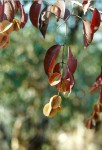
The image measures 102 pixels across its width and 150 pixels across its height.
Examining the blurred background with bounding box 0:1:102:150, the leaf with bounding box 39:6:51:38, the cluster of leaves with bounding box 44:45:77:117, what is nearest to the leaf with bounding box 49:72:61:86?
the cluster of leaves with bounding box 44:45:77:117

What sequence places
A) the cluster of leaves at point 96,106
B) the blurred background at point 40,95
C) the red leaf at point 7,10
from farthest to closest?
the blurred background at point 40,95, the cluster of leaves at point 96,106, the red leaf at point 7,10

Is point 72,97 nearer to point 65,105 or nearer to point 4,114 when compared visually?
point 65,105

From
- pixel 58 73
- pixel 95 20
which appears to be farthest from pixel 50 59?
pixel 95 20

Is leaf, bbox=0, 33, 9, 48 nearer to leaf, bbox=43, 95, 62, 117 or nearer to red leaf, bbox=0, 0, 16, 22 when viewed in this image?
red leaf, bbox=0, 0, 16, 22

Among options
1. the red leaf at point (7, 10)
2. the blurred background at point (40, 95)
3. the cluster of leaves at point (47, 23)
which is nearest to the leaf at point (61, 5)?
the cluster of leaves at point (47, 23)

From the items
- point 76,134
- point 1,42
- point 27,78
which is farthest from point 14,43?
point 1,42

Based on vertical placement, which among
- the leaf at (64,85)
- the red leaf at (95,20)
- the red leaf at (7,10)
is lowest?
the leaf at (64,85)

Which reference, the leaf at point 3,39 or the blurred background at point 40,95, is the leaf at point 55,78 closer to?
the leaf at point 3,39
